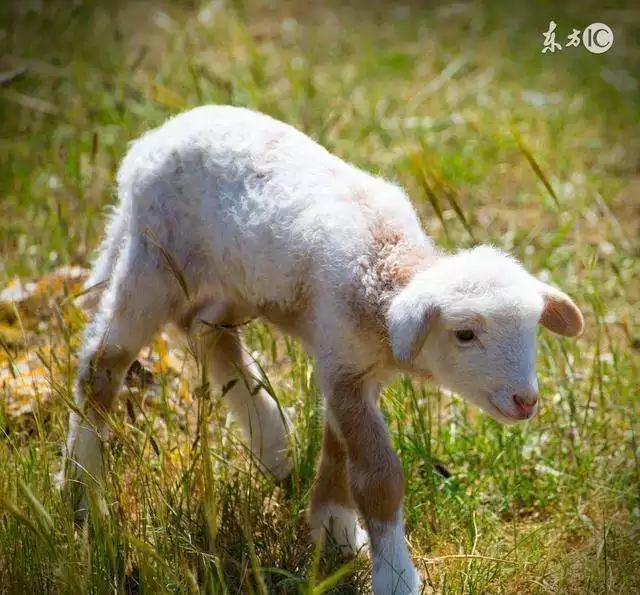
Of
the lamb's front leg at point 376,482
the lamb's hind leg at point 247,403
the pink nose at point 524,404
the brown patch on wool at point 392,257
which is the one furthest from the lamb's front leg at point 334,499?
the pink nose at point 524,404

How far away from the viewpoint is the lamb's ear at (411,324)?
291 cm

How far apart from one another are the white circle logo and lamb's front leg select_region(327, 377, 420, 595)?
4535 mm

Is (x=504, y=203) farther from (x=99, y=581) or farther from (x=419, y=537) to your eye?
(x=99, y=581)

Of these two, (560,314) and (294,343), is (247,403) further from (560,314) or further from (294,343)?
(560,314)

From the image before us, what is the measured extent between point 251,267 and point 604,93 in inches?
170

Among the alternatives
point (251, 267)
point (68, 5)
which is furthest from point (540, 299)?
point (68, 5)

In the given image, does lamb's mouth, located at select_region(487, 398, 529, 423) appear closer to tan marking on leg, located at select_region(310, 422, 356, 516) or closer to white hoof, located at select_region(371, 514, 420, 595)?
white hoof, located at select_region(371, 514, 420, 595)

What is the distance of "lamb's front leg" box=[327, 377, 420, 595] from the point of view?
3.15m

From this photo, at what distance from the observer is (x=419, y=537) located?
12.0 feet

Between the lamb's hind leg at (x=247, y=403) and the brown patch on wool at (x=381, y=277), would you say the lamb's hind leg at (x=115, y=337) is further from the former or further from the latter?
the brown patch on wool at (x=381, y=277)

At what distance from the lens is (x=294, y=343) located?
4.14 m

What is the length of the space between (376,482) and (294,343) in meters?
Answer: 1.06

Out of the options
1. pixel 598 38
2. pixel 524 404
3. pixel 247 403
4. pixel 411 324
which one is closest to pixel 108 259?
pixel 247 403

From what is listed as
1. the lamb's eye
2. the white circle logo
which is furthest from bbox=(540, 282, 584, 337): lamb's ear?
the white circle logo
